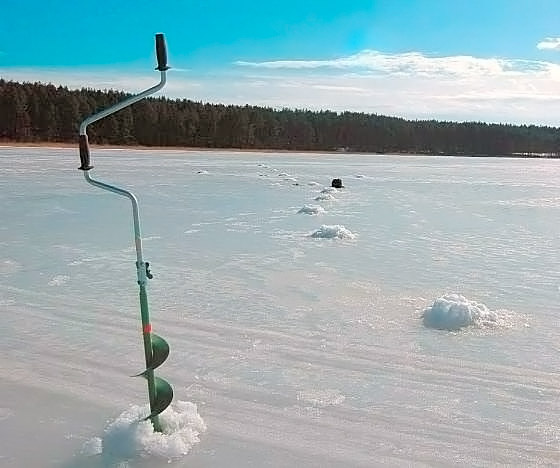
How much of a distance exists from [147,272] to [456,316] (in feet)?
9.62

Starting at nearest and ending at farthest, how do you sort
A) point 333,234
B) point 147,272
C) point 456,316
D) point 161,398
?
point 147,272 < point 161,398 < point 456,316 < point 333,234

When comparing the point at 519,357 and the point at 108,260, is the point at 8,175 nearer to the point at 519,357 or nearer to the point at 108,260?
the point at 108,260

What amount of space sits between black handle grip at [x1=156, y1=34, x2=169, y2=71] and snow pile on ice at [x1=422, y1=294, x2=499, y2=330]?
10.4ft

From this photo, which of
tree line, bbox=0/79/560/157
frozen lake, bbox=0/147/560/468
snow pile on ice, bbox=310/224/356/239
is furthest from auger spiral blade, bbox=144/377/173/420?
tree line, bbox=0/79/560/157

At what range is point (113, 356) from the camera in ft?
14.0

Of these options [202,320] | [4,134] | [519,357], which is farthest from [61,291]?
[4,134]

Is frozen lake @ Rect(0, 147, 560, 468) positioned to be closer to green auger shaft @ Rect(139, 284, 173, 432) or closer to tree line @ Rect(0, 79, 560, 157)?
green auger shaft @ Rect(139, 284, 173, 432)

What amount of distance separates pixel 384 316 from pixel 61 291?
308 centimetres

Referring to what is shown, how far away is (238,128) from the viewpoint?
85688mm

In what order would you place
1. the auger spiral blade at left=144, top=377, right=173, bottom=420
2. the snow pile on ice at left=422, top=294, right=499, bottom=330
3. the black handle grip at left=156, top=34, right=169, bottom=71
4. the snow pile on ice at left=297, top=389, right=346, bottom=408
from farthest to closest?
the snow pile on ice at left=422, top=294, right=499, bottom=330 < the snow pile on ice at left=297, top=389, right=346, bottom=408 < the auger spiral blade at left=144, top=377, right=173, bottom=420 < the black handle grip at left=156, top=34, right=169, bottom=71

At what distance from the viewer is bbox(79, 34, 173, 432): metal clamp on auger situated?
2744mm

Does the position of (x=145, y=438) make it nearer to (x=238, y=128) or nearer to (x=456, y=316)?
(x=456, y=316)

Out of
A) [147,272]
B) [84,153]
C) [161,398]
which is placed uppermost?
[84,153]

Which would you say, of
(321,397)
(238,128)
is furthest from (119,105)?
(238,128)
